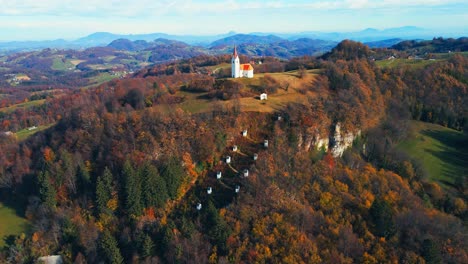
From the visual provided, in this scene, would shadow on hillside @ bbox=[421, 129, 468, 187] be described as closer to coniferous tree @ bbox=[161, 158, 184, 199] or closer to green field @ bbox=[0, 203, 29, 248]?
coniferous tree @ bbox=[161, 158, 184, 199]

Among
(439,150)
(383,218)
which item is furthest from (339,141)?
(439,150)

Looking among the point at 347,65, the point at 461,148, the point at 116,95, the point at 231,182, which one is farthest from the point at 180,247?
the point at 347,65

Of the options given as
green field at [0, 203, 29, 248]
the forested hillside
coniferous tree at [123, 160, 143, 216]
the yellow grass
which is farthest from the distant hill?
green field at [0, 203, 29, 248]

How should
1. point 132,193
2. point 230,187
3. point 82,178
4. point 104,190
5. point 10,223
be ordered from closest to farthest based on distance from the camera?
point 132,193
point 104,190
point 230,187
point 10,223
point 82,178

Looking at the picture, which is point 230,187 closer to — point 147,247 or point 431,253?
point 147,247

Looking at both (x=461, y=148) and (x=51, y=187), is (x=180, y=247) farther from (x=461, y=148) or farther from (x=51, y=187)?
(x=461, y=148)
